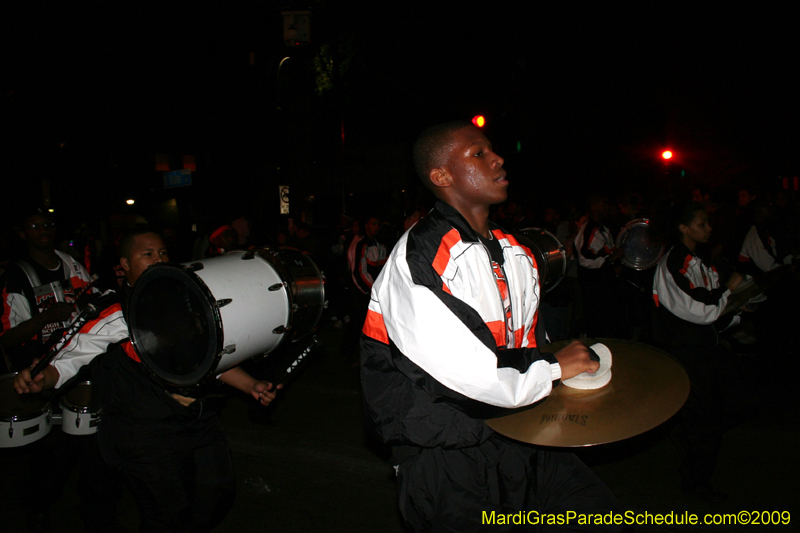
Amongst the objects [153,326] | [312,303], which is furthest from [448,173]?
[153,326]

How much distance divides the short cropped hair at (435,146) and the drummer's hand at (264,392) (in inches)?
54.1

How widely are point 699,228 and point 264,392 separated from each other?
10.0 feet

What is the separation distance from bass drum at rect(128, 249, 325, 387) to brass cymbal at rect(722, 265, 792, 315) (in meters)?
2.81

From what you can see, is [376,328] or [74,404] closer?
[376,328]

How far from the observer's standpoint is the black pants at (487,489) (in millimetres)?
1828

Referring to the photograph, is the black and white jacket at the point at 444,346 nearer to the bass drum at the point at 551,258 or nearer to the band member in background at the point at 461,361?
the band member in background at the point at 461,361

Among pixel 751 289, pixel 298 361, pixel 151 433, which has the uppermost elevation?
pixel 751 289

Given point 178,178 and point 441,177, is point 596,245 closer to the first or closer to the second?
point 441,177

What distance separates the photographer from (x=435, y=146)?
2119 mm

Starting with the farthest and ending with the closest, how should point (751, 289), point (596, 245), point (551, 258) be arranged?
point (596, 245) < point (551, 258) < point (751, 289)

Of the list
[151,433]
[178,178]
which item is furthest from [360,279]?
[178,178]

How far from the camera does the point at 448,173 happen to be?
82.9 inches

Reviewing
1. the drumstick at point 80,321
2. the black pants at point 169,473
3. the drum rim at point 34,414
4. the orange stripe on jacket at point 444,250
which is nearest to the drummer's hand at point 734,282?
the orange stripe on jacket at point 444,250

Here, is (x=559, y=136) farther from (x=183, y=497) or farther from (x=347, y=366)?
(x=183, y=497)
